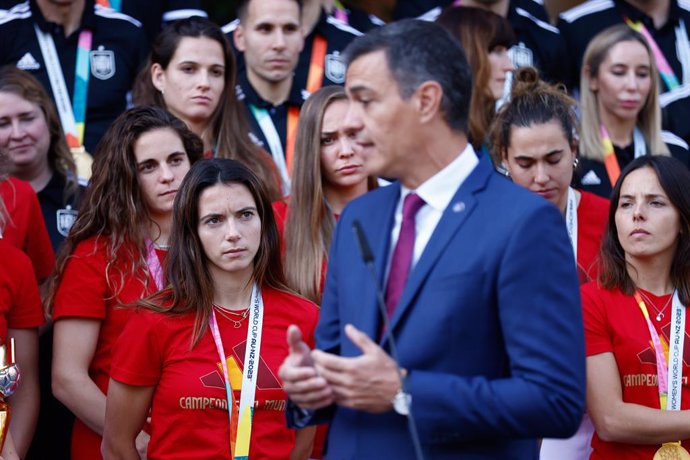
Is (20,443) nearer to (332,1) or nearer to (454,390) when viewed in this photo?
(454,390)

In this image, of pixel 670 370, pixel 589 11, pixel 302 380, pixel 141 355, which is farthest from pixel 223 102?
pixel 302 380

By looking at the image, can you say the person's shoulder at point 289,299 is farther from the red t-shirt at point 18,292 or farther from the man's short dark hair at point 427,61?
the man's short dark hair at point 427,61

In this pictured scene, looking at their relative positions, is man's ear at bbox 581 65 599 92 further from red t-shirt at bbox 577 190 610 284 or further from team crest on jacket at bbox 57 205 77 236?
team crest on jacket at bbox 57 205 77 236

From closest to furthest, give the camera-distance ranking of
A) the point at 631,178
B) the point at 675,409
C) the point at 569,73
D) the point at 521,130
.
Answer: the point at 675,409 → the point at 631,178 → the point at 521,130 → the point at 569,73

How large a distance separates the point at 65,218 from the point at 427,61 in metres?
3.42

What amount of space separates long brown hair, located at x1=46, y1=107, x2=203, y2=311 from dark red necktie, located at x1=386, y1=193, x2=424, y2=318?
7.26 feet

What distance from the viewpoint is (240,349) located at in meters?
4.65

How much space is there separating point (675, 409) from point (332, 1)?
13.8 ft

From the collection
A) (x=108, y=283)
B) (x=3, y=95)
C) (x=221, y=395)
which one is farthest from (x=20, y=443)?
(x=3, y=95)

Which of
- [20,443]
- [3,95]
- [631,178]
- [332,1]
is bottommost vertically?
[20,443]

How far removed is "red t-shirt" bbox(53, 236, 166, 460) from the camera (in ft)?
16.9

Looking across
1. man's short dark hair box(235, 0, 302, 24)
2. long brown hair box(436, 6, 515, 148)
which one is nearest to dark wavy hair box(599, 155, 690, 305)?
long brown hair box(436, 6, 515, 148)

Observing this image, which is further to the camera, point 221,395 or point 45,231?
point 45,231

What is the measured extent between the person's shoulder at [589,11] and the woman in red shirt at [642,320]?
10.3 feet
